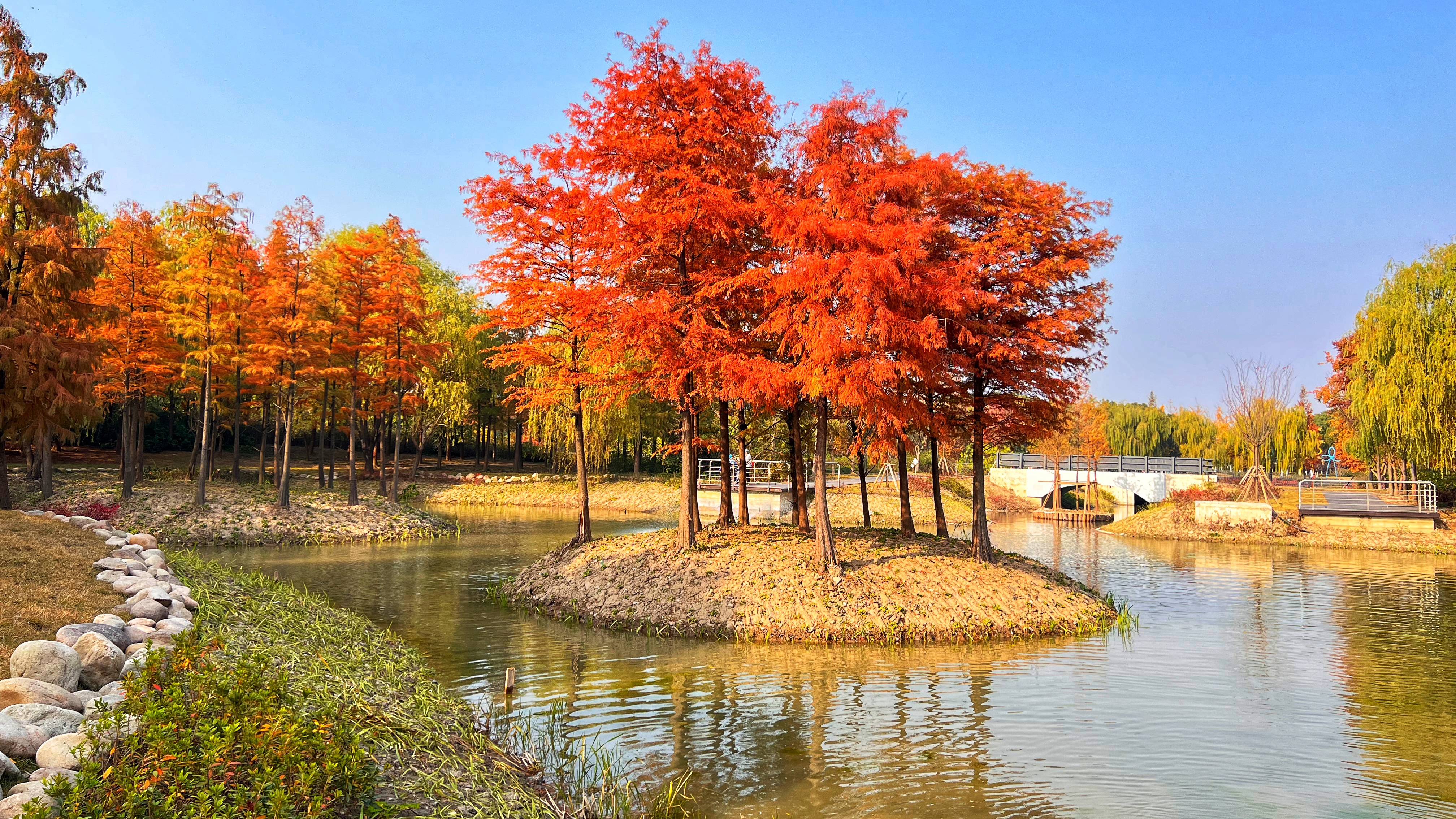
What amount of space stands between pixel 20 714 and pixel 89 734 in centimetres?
94

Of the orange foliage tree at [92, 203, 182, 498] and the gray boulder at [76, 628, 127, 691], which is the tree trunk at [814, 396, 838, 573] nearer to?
the gray boulder at [76, 628, 127, 691]

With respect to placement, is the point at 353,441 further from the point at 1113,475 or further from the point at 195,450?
the point at 1113,475

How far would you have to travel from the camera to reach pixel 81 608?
9266 mm

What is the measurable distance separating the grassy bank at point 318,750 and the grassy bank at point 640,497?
3036cm

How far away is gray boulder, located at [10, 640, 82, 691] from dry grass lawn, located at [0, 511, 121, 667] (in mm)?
325

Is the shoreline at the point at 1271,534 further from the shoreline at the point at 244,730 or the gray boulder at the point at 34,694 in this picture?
the gray boulder at the point at 34,694

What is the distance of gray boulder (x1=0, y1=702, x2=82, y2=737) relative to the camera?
5941 millimetres

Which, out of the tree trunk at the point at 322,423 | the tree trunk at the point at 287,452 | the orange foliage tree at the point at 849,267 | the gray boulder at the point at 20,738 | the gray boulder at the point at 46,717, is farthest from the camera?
the tree trunk at the point at 322,423

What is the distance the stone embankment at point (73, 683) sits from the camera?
544 centimetres

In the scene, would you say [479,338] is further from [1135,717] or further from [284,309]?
[1135,717]

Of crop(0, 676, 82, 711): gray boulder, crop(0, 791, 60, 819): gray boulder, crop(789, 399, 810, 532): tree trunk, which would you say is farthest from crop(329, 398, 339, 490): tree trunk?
crop(0, 791, 60, 819): gray boulder

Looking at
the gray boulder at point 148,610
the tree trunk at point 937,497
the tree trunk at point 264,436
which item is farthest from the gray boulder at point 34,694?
the tree trunk at point 264,436

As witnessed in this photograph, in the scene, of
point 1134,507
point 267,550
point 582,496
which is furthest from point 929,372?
point 1134,507

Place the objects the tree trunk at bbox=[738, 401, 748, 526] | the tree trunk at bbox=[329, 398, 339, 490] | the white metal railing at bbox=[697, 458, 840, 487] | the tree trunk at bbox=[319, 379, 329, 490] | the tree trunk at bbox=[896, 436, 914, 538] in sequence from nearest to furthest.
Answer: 1. the tree trunk at bbox=[896, 436, 914, 538]
2. the tree trunk at bbox=[738, 401, 748, 526]
3. the tree trunk at bbox=[319, 379, 329, 490]
4. the tree trunk at bbox=[329, 398, 339, 490]
5. the white metal railing at bbox=[697, 458, 840, 487]
